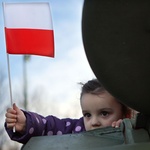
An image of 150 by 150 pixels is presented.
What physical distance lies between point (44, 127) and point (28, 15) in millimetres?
1555

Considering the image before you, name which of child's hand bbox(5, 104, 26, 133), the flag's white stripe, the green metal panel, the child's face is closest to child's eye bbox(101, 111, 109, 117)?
the child's face

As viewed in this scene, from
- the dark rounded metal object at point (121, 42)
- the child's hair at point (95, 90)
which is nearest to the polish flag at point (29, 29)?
the child's hair at point (95, 90)

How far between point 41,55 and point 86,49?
2.12 metres

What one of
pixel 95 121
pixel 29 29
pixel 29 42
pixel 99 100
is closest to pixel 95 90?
pixel 99 100

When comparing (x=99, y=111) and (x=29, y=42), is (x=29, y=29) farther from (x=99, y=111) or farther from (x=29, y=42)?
(x=99, y=111)

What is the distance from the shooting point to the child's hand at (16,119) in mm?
2129

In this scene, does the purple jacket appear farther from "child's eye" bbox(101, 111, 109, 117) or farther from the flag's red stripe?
the flag's red stripe

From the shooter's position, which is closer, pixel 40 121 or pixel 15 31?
pixel 40 121

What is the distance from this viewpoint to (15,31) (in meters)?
3.60

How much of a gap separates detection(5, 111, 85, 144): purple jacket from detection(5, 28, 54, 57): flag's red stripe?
952mm

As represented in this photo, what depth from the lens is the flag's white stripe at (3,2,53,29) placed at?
367 centimetres

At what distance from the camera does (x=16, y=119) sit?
2.13 meters

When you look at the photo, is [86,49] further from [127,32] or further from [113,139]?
[113,139]

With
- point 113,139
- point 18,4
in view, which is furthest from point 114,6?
point 18,4
